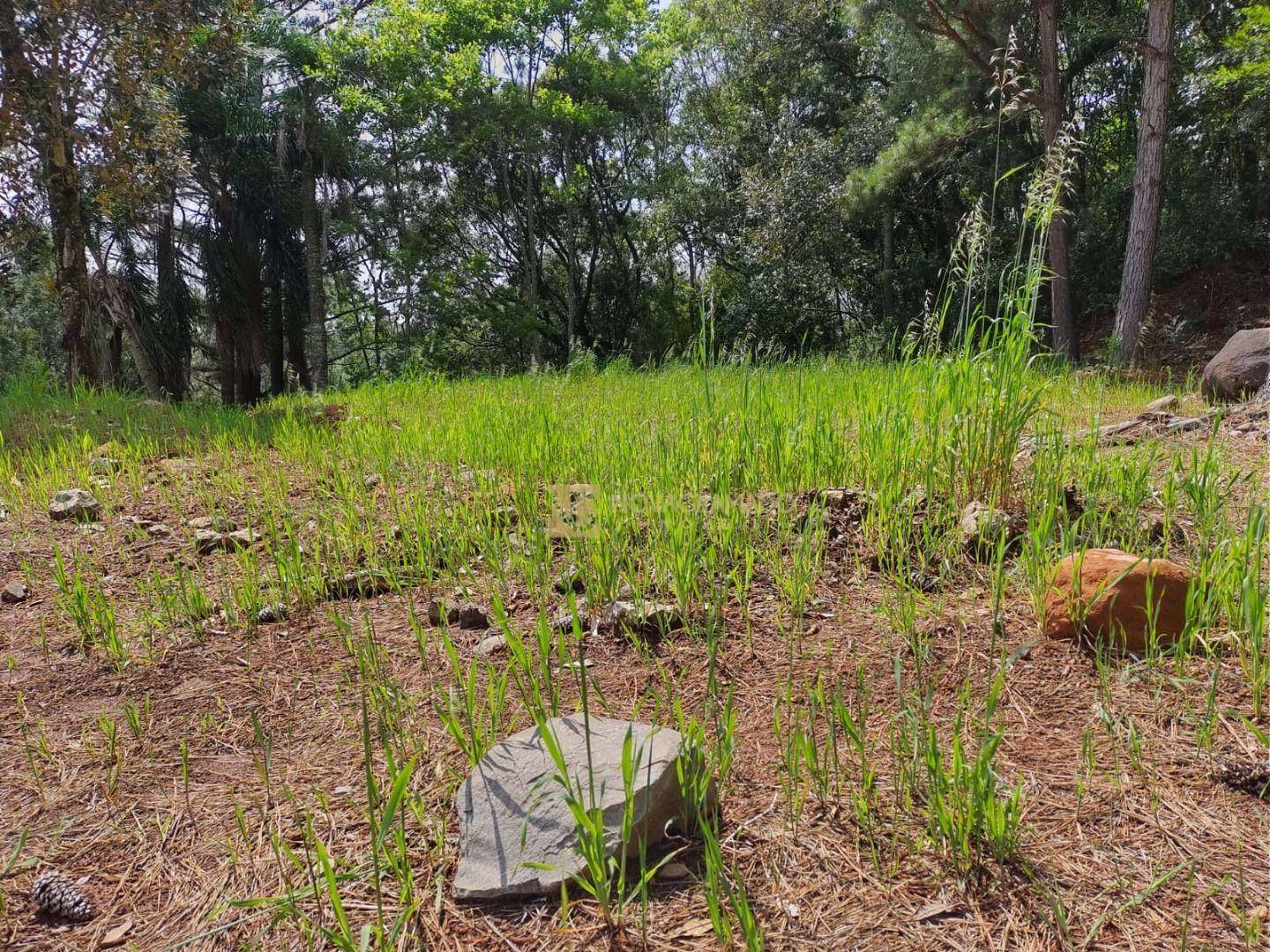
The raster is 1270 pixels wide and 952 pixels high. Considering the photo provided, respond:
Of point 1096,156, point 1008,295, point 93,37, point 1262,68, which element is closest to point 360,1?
point 93,37

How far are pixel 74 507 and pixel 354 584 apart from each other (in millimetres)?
2026

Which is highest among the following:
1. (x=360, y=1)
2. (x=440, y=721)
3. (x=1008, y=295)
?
(x=360, y=1)

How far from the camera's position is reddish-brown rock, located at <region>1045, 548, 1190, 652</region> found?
180 centimetres

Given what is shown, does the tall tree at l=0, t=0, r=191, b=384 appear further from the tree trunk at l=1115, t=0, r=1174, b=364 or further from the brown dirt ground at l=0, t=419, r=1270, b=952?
the tree trunk at l=1115, t=0, r=1174, b=364

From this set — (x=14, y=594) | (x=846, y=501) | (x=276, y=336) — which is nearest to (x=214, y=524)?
(x=14, y=594)

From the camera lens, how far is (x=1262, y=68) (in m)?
9.28

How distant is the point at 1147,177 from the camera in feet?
28.9

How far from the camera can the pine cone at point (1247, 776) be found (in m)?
1.37

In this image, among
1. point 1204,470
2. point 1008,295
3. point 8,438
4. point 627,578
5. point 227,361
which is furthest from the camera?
point 227,361

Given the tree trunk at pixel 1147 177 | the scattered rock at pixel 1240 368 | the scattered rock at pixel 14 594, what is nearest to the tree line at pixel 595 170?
the tree trunk at pixel 1147 177

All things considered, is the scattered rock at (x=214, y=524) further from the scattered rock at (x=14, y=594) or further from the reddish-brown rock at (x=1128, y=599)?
the reddish-brown rock at (x=1128, y=599)

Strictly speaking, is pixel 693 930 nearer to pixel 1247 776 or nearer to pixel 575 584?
pixel 1247 776

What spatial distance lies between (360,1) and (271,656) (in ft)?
76.9

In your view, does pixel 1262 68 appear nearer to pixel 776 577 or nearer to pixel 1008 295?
pixel 1008 295
